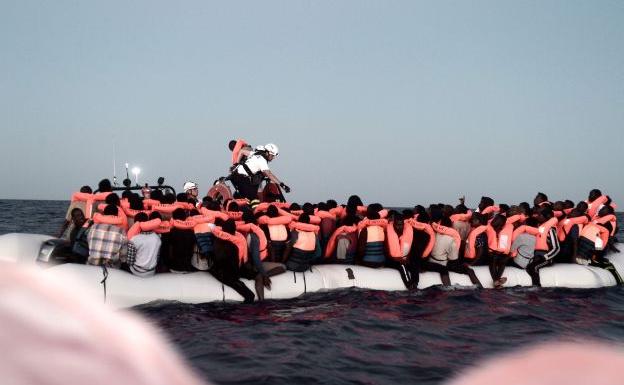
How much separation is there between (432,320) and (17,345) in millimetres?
9556

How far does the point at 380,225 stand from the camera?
39.7ft

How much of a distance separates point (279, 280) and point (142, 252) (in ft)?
8.92

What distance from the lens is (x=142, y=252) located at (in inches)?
387

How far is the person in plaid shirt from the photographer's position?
949 cm

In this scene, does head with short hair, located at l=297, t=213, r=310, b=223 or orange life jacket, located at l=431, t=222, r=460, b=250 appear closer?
head with short hair, located at l=297, t=213, r=310, b=223

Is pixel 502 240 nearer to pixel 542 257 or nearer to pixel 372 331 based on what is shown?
pixel 542 257

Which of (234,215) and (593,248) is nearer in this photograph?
(234,215)

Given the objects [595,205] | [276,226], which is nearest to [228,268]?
[276,226]

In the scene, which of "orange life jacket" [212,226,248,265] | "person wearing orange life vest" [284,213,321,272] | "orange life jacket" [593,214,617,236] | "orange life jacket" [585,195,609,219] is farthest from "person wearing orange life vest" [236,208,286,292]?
"orange life jacket" [585,195,609,219]

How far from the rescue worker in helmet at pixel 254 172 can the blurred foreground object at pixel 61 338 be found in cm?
1280

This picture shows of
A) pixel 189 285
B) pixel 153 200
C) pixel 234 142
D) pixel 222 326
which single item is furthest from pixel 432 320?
pixel 234 142

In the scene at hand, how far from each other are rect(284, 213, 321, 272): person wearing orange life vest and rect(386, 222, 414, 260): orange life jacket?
1821 mm

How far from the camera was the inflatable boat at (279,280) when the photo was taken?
9.23m

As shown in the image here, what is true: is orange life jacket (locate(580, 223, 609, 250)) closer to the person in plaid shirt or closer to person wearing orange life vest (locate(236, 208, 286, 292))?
person wearing orange life vest (locate(236, 208, 286, 292))
